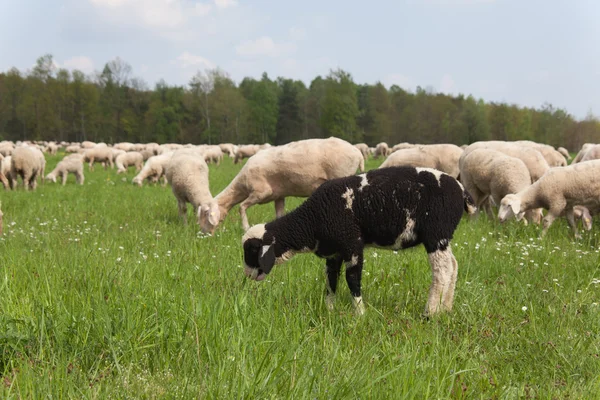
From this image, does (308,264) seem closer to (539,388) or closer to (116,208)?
(539,388)

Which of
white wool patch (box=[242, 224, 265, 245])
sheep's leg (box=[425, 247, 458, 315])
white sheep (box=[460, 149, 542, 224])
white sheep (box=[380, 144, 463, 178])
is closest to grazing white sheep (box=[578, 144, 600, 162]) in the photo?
white sheep (box=[380, 144, 463, 178])

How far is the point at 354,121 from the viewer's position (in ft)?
216

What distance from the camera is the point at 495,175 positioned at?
28.0 ft

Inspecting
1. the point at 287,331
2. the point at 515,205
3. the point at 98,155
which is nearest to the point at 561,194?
the point at 515,205

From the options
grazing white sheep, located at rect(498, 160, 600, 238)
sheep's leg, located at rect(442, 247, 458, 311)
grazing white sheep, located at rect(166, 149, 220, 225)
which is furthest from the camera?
grazing white sheep, located at rect(166, 149, 220, 225)

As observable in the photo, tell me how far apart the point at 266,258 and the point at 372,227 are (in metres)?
0.85

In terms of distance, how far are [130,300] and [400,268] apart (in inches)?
109

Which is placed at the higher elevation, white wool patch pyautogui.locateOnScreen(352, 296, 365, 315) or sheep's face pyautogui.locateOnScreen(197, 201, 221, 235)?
sheep's face pyautogui.locateOnScreen(197, 201, 221, 235)

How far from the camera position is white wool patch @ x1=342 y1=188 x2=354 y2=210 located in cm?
336

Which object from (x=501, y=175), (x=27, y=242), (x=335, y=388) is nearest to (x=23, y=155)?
(x=27, y=242)

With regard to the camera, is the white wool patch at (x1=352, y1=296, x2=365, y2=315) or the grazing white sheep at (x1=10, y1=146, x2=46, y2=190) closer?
the white wool patch at (x1=352, y1=296, x2=365, y2=315)

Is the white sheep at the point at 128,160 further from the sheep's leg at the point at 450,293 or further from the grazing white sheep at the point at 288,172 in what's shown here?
the sheep's leg at the point at 450,293

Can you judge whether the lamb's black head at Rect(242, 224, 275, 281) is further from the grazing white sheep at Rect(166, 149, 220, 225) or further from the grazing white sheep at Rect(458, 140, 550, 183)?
the grazing white sheep at Rect(458, 140, 550, 183)

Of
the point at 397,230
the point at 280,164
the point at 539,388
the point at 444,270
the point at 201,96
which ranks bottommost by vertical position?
the point at 539,388
